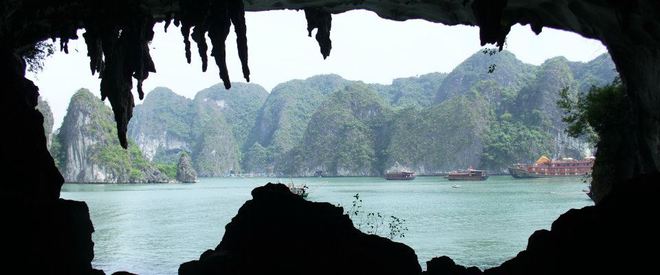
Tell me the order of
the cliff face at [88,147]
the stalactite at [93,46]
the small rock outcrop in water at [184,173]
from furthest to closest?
the small rock outcrop in water at [184,173]
the cliff face at [88,147]
the stalactite at [93,46]

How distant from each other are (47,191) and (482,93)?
139 metres

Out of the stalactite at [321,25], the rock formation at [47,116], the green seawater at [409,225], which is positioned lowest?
the green seawater at [409,225]

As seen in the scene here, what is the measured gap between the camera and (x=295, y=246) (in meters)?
10.0

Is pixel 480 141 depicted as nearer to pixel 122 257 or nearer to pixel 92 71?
pixel 122 257

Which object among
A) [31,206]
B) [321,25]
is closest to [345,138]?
[321,25]

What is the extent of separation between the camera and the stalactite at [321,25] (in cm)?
1211

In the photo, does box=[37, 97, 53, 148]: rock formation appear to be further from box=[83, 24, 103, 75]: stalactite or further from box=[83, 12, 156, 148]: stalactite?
box=[83, 12, 156, 148]: stalactite

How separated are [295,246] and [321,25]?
16.2 ft

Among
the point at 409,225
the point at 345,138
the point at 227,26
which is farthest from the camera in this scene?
the point at 345,138

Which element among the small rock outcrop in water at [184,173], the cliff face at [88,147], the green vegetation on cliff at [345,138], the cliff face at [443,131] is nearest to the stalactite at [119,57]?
the cliff face at [443,131]

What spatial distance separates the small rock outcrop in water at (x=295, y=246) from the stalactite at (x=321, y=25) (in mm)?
3415

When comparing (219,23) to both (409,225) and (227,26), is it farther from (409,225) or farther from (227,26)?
(409,225)

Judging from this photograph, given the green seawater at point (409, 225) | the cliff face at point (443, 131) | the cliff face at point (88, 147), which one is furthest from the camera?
the cliff face at point (443, 131)

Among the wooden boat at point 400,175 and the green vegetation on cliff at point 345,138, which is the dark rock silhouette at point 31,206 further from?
the green vegetation on cliff at point 345,138
